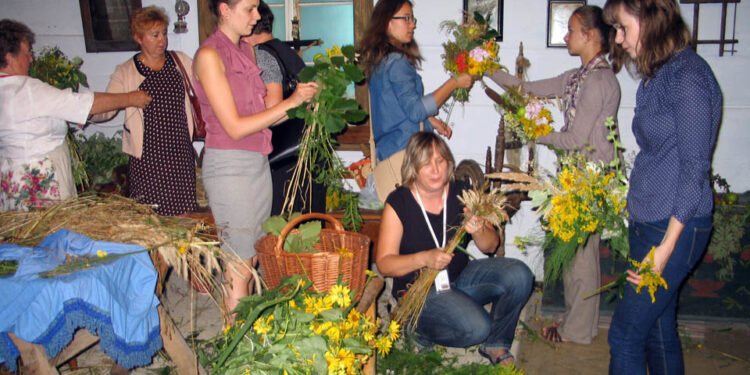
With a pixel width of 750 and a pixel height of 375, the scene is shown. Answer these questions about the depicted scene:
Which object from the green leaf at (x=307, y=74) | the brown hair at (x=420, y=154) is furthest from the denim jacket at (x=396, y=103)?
the green leaf at (x=307, y=74)

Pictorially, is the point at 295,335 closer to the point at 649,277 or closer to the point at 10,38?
the point at 649,277

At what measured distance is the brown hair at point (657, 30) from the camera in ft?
6.14

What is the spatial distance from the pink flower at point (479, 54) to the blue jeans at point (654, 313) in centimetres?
Result: 162

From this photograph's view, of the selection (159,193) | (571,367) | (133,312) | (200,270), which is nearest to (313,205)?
(159,193)

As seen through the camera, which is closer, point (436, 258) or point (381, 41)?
point (436, 258)

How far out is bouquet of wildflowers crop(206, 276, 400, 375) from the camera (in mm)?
1613

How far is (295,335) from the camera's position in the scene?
169 centimetres

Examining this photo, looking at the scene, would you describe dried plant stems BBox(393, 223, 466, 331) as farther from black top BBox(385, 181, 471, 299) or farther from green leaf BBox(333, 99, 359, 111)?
green leaf BBox(333, 99, 359, 111)

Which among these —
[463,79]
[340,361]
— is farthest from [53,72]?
[340,361]

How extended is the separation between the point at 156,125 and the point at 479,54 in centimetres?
195

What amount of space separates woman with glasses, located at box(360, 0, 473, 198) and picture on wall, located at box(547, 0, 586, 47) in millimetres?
1236

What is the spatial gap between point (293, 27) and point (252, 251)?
2292 mm

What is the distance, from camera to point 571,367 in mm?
3033

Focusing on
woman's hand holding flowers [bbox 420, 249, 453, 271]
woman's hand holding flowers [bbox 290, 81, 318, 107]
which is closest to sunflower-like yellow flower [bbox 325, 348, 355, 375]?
woman's hand holding flowers [bbox 420, 249, 453, 271]
